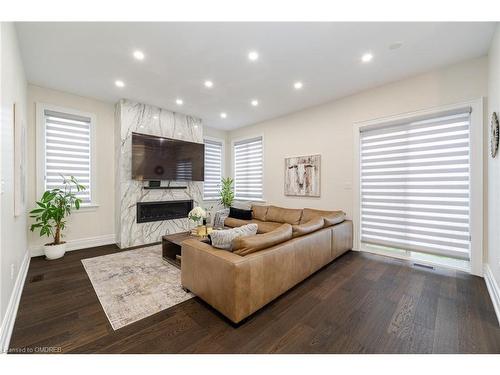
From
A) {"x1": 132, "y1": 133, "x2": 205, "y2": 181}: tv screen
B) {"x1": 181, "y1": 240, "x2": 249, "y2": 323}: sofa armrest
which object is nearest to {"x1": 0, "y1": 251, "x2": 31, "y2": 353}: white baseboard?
{"x1": 181, "y1": 240, "x2": 249, "y2": 323}: sofa armrest

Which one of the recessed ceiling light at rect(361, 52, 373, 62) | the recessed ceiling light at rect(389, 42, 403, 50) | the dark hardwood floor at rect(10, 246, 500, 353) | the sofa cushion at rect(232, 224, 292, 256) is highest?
the recessed ceiling light at rect(361, 52, 373, 62)

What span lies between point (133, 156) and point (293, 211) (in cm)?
364

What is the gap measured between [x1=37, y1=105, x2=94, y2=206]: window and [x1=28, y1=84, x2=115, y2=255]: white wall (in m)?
0.12

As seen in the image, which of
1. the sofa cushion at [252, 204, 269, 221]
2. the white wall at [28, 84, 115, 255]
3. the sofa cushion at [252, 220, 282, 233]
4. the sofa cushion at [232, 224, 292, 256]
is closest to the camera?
the sofa cushion at [232, 224, 292, 256]

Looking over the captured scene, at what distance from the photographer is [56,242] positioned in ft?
11.9

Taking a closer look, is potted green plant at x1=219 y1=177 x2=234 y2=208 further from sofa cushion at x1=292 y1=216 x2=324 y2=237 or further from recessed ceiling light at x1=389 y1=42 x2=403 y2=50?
recessed ceiling light at x1=389 y1=42 x2=403 y2=50

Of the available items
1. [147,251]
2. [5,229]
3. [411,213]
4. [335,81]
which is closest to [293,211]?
[411,213]

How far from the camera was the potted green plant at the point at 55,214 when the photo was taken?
11.4 ft

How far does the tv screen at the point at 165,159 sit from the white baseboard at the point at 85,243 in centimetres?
149

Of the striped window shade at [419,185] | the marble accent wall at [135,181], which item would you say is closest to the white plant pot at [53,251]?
the marble accent wall at [135,181]

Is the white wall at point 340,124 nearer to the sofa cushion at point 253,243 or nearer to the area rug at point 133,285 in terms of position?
the sofa cushion at point 253,243

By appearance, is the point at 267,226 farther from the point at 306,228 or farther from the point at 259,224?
the point at 306,228

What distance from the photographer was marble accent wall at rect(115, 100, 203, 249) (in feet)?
14.0
